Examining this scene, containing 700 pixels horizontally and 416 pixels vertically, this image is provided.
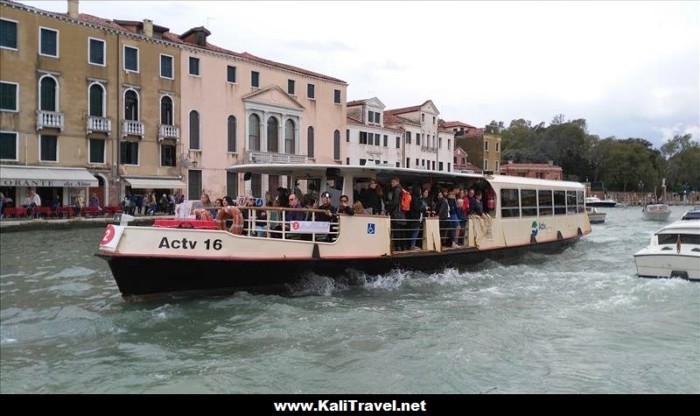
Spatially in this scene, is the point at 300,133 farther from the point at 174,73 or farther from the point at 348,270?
the point at 348,270

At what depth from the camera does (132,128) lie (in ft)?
92.9

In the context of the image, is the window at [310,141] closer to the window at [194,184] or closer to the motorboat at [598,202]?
the window at [194,184]

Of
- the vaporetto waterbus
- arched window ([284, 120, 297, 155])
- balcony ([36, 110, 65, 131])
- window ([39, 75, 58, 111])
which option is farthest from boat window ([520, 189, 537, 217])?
arched window ([284, 120, 297, 155])

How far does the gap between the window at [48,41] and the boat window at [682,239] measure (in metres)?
16.8

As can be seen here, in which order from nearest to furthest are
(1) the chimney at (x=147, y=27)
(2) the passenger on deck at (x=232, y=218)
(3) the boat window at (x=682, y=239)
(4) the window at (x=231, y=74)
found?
(2) the passenger on deck at (x=232, y=218) < (3) the boat window at (x=682, y=239) < (1) the chimney at (x=147, y=27) < (4) the window at (x=231, y=74)

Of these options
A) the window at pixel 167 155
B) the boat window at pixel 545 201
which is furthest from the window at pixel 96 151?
the boat window at pixel 545 201

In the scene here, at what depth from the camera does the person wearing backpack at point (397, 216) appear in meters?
10.2

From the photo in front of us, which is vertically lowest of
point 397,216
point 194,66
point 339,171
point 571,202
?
point 397,216

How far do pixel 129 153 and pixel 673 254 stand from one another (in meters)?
24.8

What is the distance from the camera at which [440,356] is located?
20.9ft

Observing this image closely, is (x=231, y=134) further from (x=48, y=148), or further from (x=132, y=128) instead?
(x=48, y=148)

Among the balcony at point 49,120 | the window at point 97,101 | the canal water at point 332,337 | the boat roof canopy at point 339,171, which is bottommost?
the canal water at point 332,337

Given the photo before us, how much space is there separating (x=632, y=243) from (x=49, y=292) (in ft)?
66.3
